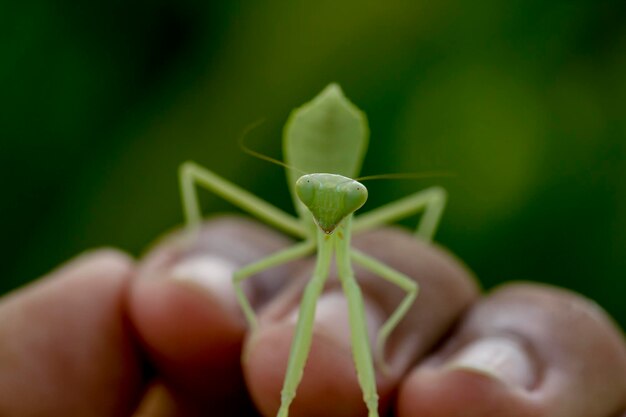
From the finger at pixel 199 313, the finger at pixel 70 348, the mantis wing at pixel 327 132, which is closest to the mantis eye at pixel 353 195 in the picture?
the mantis wing at pixel 327 132

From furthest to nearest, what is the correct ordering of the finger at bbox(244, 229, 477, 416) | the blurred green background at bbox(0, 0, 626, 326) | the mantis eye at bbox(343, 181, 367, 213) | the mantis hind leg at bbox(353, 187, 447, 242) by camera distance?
the blurred green background at bbox(0, 0, 626, 326) → the mantis hind leg at bbox(353, 187, 447, 242) → the finger at bbox(244, 229, 477, 416) → the mantis eye at bbox(343, 181, 367, 213)

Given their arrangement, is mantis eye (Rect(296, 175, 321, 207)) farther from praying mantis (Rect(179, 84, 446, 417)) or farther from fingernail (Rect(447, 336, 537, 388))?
fingernail (Rect(447, 336, 537, 388))

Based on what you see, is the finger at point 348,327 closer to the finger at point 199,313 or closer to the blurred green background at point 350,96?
the finger at point 199,313

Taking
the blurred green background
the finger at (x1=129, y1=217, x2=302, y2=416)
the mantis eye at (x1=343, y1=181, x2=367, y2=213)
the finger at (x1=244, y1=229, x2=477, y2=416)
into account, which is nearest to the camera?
the mantis eye at (x1=343, y1=181, x2=367, y2=213)

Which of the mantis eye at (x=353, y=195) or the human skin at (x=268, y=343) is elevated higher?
the mantis eye at (x=353, y=195)

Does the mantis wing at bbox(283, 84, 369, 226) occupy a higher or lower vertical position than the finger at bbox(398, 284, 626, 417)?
higher

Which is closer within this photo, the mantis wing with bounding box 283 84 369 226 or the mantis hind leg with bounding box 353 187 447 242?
the mantis wing with bounding box 283 84 369 226

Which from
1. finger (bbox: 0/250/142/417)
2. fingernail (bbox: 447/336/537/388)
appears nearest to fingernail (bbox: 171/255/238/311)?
finger (bbox: 0/250/142/417)

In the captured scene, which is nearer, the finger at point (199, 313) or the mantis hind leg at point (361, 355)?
the mantis hind leg at point (361, 355)

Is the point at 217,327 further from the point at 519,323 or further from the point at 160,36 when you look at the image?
the point at 160,36

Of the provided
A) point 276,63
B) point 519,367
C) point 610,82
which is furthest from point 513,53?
point 519,367
